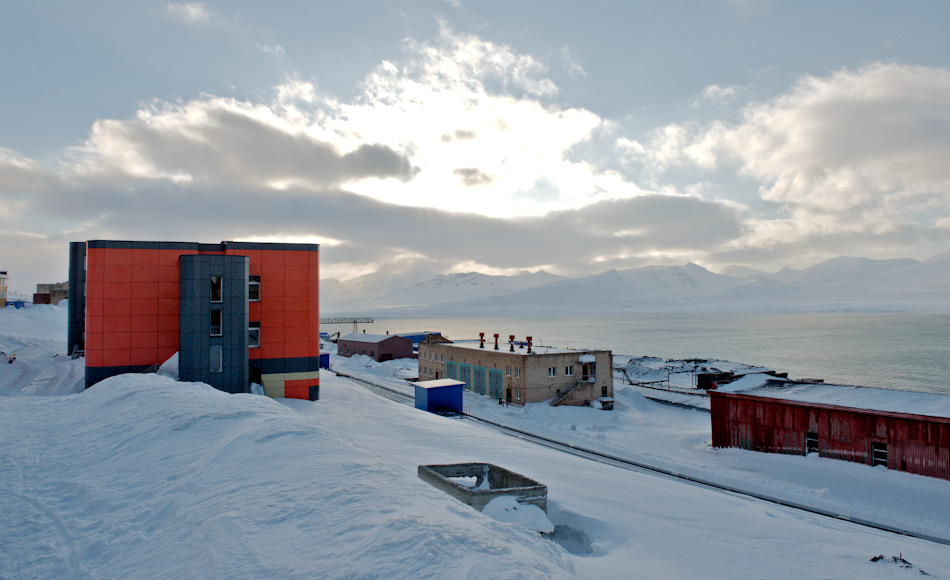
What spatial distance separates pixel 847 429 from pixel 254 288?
3478cm

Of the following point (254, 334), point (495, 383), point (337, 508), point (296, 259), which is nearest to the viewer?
point (337, 508)

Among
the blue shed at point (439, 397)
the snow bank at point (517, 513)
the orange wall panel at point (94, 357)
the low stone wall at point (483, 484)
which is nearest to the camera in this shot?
the snow bank at point (517, 513)

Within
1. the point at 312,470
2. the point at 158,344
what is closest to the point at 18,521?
the point at 312,470

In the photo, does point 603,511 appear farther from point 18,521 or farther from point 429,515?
point 18,521

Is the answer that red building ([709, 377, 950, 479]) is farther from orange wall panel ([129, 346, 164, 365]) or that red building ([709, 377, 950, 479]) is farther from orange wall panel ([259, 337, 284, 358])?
orange wall panel ([129, 346, 164, 365])

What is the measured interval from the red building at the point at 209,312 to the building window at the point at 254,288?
6cm

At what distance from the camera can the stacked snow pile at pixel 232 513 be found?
738 centimetres

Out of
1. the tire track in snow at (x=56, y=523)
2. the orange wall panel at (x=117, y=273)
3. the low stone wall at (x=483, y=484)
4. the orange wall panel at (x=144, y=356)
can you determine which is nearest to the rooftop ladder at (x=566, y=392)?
the low stone wall at (x=483, y=484)

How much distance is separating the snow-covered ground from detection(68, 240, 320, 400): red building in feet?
20.2

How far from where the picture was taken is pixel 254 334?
33562 mm

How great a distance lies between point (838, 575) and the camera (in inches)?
456

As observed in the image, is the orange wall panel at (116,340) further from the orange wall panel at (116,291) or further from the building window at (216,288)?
the building window at (216,288)

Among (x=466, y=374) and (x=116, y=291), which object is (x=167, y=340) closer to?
(x=116, y=291)

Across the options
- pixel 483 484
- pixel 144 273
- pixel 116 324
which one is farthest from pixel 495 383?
pixel 483 484
